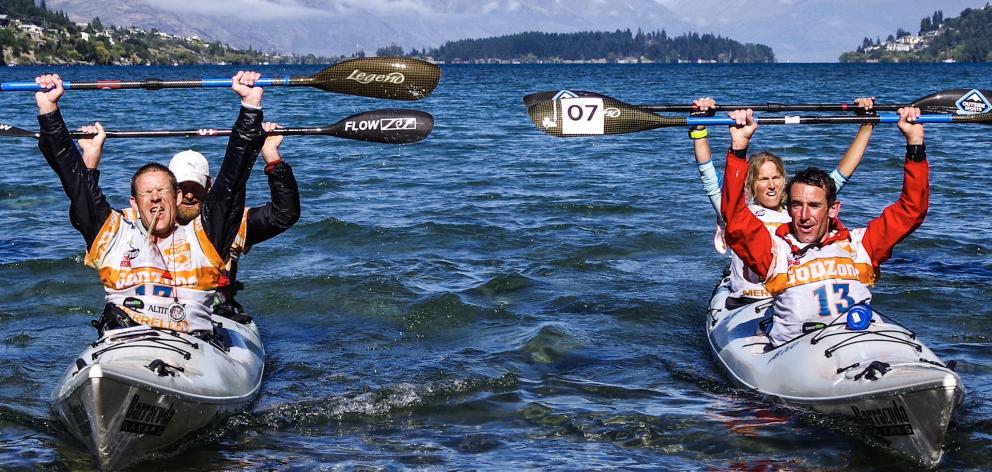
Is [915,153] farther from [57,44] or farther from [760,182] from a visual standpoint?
[57,44]

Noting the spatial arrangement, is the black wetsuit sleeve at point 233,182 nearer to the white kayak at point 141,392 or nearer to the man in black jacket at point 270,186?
the man in black jacket at point 270,186

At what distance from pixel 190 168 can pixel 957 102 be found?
19.2 ft

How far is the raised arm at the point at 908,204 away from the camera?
6.64 meters

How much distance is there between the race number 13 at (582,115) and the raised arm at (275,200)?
7.47ft

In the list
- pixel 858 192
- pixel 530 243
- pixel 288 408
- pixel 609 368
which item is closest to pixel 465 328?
pixel 609 368

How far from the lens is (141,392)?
19.5ft

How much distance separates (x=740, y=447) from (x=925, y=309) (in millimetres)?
4358

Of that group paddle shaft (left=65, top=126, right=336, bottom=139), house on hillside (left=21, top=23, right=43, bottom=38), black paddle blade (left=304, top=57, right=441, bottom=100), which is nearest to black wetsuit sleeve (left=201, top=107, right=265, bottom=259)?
paddle shaft (left=65, top=126, right=336, bottom=139)

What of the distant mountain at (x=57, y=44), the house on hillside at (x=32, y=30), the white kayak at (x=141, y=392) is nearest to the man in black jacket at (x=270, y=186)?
the white kayak at (x=141, y=392)

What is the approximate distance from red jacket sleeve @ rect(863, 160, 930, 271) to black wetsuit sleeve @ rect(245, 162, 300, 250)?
379 centimetres

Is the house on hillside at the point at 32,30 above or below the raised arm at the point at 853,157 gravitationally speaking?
above

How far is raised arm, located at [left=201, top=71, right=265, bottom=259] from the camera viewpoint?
6.57 m

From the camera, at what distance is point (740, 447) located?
6.64 meters

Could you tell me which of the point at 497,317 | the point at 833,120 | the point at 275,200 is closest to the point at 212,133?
the point at 275,200
